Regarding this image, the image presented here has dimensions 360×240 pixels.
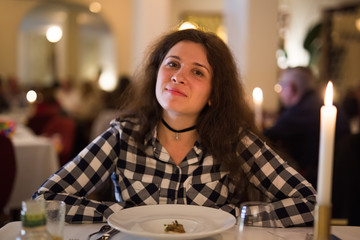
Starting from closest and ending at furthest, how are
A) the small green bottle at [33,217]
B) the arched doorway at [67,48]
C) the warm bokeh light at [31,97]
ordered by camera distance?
the small green bottle at [33,217]
the warm bokeh light at [31,97]
the arched doorway at [67,48]

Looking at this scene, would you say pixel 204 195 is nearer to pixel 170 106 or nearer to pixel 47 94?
pixel 170 106

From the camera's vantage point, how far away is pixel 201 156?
4.84 feet

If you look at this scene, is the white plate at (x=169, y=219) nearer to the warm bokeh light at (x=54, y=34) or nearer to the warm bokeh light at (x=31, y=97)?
the warm bokeh light at (x=31, y=97)

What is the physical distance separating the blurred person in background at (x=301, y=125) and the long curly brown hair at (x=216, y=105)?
172 centimetres

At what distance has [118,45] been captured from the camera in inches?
348

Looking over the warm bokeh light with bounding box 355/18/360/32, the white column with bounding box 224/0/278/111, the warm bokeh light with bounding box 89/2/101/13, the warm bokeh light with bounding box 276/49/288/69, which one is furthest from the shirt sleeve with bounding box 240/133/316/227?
the warm bokeh light with bounding box 89/2/101/13

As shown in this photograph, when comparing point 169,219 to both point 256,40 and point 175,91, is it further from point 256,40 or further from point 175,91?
point 256,40

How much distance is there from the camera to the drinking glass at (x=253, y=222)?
2.66 feet

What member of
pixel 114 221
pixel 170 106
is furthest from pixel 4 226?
pixel 170 106

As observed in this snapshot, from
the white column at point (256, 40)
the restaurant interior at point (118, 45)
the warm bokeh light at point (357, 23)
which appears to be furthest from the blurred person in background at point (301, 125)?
the warm bokeh light at point (357, 23)

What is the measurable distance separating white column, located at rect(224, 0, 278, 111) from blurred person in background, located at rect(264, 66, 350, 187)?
60.8 inches

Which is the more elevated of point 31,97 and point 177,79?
point 31,97

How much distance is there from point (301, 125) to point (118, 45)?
609 cm

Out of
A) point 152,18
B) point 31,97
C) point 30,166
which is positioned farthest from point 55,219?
point 31,97
